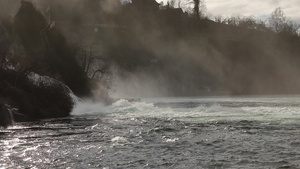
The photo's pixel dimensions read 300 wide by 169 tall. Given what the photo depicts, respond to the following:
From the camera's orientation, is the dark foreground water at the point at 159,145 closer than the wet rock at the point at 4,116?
Yes

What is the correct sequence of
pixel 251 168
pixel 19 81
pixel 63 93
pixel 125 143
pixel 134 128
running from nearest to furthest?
pixel 251 168 → pixel 125 143 → pixel 134 128 → pixel 19 81 → pixel 63 93

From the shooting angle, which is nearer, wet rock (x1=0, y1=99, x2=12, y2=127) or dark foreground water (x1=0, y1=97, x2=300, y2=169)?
dark foreground water (x1=0, y1=97, x2=300, y2=169)

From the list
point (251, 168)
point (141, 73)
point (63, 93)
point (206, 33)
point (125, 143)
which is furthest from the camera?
point (206, 33)

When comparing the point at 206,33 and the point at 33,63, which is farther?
the point at 206,33

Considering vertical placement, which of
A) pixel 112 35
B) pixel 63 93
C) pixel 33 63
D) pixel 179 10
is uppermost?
pixel 179 10

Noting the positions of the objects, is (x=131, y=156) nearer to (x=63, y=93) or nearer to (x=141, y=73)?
(x=63, y=93)

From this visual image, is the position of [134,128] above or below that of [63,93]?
below

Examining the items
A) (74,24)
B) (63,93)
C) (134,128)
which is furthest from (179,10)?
(134,128)

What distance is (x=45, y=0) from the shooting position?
3435 inches

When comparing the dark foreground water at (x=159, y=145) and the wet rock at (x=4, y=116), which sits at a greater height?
the wet rock at (x=4, y=116)

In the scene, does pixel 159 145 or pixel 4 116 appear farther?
pixel 4 116

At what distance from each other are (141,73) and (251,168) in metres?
92.8

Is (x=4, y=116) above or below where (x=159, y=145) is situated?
above

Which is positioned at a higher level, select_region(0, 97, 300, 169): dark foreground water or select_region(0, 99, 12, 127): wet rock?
select_region(0, 99, 12, 127): wet rock
